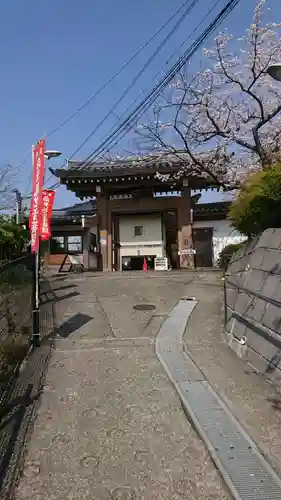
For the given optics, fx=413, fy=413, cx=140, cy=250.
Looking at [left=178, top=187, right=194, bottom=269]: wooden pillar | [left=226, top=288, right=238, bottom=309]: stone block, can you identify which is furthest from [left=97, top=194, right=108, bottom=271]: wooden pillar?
[left=226, top=288, right=238, bottom=309]: stone block

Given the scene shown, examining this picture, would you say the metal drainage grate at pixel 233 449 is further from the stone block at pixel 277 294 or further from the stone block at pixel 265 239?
the stone block at pixel 265 239

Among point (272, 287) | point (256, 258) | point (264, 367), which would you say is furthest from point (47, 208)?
point (264, 367)

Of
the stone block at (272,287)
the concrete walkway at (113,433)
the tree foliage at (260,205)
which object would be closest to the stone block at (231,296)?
the tree foliage at (260,205)

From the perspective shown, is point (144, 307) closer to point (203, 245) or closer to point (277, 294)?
point (277, 294)

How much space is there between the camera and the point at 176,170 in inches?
854

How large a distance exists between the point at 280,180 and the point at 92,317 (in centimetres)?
500

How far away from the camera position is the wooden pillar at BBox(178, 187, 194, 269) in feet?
72.5

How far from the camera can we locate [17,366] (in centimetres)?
573

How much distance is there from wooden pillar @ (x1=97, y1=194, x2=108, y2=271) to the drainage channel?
1657cm

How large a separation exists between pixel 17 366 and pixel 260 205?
5091 mm

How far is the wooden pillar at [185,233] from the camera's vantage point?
2209cm

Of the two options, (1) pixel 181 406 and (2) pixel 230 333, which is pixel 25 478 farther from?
(2) pixel 230 333

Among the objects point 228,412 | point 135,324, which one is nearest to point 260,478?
point 228,412

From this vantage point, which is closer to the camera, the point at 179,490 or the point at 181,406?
the point at 179,490
